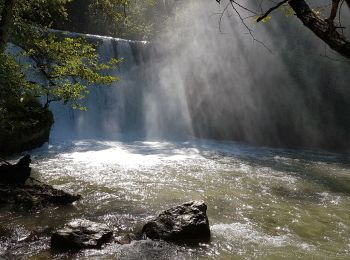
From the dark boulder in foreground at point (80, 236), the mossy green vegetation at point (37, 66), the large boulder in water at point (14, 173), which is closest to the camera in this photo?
the dark boulder in foreground at point (80, 236)

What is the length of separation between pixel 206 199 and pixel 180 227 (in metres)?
3.46

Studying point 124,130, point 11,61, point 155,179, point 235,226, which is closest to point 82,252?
point 235,226

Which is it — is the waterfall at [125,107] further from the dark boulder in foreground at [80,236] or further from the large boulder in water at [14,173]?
the dark boulder in foreground at [80,236]

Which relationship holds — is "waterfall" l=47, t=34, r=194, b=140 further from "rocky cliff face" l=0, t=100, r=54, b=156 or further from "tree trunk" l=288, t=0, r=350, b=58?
"tree trunk" l=288, t=0, r=350, b=58

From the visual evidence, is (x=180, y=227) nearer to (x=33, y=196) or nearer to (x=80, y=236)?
(x=80, y=236)

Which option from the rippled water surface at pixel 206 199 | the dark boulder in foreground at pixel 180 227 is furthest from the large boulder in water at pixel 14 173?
the dark boulder in foreground at pixel 180 227

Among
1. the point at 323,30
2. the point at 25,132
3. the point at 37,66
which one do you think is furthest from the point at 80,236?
the point at 25,132

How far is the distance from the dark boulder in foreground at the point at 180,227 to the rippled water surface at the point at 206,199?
0.84 feet

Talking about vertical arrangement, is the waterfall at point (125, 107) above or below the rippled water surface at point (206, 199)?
above

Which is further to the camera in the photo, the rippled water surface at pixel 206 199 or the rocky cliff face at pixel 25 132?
the rocky cliff face at pixel 25 132

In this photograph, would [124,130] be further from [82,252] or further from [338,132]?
[82,252]

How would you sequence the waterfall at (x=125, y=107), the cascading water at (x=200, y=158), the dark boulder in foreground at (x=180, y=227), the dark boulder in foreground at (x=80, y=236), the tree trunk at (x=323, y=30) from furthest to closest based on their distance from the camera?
the waterfall at (x=125, y=107) → the cascading water at (x=200, y=158) → the dark boulder in foreground at (x=180, y=227) → the dark boulder in foreground at (x=80, y=236) → the tree trunk at (x=323, y=30)

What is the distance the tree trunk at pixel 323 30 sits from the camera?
10.5 ft

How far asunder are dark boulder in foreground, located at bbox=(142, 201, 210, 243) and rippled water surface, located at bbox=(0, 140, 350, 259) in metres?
0.26
